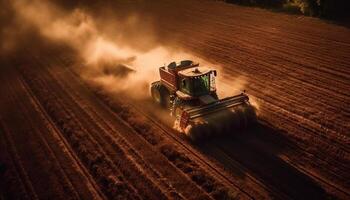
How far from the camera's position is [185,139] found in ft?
51.4

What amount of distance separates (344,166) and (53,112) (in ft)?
43.9

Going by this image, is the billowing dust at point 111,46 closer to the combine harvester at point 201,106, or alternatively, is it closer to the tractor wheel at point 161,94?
the tractor wheel at point 161,94

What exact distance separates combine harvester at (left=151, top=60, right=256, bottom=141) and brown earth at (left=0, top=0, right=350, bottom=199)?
520mm

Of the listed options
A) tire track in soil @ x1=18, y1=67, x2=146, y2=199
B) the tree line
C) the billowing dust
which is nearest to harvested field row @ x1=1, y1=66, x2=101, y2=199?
tire track in soil @ x1=18, y1=67, x2=146, y2=199

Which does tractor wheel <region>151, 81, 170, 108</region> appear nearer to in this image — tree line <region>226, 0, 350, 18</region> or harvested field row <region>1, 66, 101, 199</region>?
harvested field row <region>1, 66, 101, 199</region>

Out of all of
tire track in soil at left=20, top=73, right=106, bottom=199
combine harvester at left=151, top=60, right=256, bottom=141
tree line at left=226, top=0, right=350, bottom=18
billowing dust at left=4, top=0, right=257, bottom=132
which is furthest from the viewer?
Result: tree line at left=226, top=0, right=350, bottom=18

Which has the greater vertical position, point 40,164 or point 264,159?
point 264,159

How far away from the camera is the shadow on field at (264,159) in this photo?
12336 millimetres

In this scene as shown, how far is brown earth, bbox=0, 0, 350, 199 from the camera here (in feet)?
42.6

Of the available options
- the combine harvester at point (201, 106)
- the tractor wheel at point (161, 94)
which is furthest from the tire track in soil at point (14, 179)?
the tractor wheel at point (161, 94)

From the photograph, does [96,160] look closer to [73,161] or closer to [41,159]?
[73,161]

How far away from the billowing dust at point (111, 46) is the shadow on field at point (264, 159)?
327 centimetres

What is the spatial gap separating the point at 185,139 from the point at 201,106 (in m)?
1.51

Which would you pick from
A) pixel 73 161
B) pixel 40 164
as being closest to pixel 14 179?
pixel 40 164
